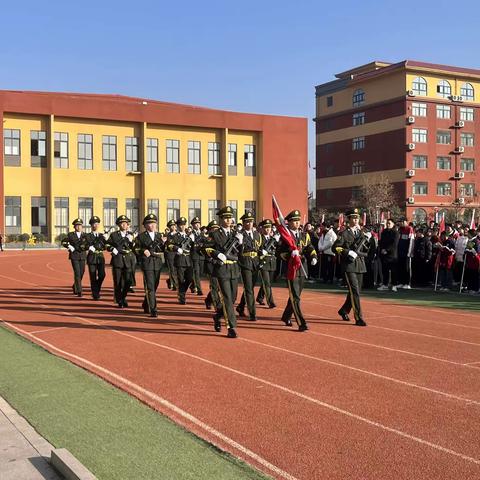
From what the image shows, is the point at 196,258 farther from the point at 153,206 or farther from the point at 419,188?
the point at 419,188

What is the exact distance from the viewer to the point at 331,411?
5.80 metres

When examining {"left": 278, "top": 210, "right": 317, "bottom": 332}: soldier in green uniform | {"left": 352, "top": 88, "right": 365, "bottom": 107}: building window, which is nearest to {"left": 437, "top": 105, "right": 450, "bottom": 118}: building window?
{"left": 352, "top": 88, "right": 365, "bottom": 107}: building window

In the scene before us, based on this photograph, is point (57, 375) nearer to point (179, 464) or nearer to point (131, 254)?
point (179, 464)

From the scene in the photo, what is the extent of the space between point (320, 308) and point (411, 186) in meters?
51.7

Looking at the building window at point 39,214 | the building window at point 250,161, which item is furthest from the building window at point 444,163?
the building window at point 39,214

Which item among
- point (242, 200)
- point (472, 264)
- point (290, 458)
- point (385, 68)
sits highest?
point (385, 68)

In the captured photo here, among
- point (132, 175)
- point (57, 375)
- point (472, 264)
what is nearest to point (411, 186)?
point (132, 175)

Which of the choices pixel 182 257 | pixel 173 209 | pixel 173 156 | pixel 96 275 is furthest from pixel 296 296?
pixel 173 156

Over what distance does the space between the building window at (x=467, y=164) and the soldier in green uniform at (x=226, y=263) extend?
59.6 m

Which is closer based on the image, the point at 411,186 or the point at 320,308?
the point at 320,308

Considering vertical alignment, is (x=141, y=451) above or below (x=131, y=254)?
below

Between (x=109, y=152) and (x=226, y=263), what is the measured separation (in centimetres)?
4132

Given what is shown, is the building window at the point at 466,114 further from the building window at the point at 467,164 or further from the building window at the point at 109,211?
the building window at the point at 109,211

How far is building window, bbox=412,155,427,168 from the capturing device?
62344 mm
